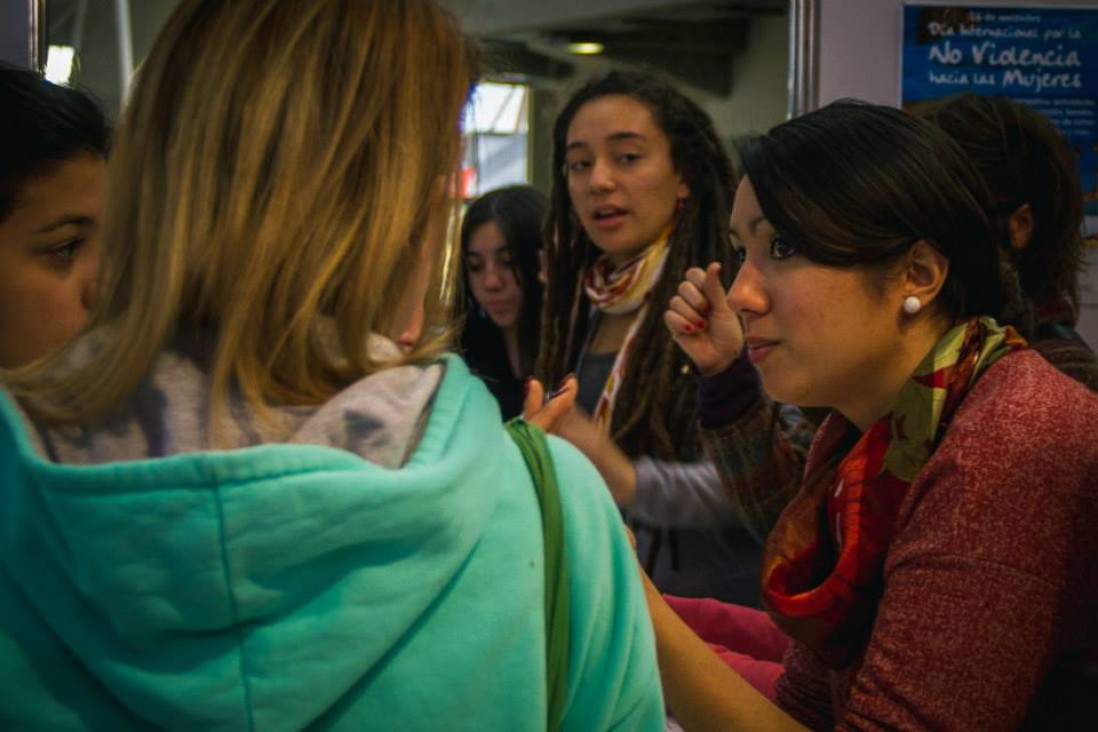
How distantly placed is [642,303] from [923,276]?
2.48 ft

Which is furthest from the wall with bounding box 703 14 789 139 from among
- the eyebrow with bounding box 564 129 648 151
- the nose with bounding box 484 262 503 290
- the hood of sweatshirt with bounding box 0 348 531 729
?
the hood of sweatshirt with bounding box 0 348 531 729

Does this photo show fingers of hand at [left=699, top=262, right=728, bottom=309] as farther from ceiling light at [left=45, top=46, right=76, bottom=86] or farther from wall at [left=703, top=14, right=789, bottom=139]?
ceiling light at [left=45, top=46, right=76, bottom=86]

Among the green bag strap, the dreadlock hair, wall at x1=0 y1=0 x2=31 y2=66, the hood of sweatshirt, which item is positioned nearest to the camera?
the hood of sweatshirt

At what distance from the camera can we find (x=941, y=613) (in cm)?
93

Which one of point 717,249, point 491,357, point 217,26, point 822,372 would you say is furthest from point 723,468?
point 217,26

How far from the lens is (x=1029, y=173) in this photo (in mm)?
1666

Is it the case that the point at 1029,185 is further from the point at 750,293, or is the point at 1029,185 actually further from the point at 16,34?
the point at 16,34

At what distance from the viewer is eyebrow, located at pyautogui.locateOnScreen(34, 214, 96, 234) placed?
124 centimetres

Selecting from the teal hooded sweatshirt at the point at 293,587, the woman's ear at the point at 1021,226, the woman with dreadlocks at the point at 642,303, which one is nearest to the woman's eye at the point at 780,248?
the woman with dreadlocks at the point at 642,303

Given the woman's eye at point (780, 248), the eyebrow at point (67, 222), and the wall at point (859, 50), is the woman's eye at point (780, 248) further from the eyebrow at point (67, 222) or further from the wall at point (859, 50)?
the wall at point (859, 50)

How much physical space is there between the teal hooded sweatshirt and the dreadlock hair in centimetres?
110

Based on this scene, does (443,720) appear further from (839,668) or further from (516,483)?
(839,668)

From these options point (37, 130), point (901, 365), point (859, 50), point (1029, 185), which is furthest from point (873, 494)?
point (859, 50)

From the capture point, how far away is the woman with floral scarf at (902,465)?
0.93 m
